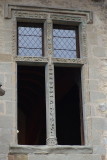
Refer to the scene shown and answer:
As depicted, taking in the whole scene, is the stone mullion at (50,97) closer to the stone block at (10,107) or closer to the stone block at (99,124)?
the stone block at (10,107)

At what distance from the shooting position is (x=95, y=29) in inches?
352

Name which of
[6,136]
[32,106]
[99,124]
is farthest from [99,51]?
[32,106]

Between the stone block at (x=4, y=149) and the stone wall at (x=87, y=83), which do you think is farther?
the stone wall at (x=87, y=83)

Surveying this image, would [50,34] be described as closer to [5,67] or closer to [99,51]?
[99,51]

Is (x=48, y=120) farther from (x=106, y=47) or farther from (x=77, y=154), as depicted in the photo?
(x=106, y=47)

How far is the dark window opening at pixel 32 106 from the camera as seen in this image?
473 inches

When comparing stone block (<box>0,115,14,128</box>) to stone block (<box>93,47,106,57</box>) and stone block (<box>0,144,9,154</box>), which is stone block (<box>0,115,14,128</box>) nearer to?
stone block (<box>0,144,9,154</box>)

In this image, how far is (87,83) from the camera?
8.57 meters

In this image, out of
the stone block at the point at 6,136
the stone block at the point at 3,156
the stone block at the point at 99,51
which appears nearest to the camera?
the stone block at the point at 3,156

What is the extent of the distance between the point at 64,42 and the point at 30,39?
0.63 metres

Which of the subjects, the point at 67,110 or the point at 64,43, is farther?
the point at 67,110

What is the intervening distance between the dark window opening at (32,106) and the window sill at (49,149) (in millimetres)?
3487

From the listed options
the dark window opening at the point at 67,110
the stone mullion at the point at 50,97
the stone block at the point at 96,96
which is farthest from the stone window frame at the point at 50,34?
the dark window opening at the point at 67,110

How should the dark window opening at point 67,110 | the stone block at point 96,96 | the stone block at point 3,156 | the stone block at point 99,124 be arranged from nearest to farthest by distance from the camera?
the stone block at point 3,156 < the stone block at point 99,124 < the stone block at point 96,96 < the dark window opening at point 67,110
